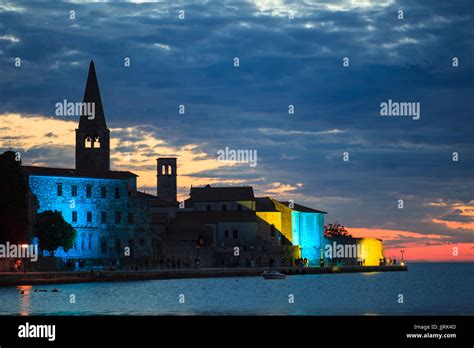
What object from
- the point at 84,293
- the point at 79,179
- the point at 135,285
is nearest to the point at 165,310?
the point at 84,293

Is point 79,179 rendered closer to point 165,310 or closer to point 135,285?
→ point 135,285

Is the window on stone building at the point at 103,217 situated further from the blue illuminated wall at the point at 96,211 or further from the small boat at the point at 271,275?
the small boat at the point at 271,275

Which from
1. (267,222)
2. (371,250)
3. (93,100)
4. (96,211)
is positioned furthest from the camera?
(371,250)

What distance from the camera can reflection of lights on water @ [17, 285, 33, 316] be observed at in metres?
50.8

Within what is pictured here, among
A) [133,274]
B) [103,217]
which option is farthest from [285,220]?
[133,274]

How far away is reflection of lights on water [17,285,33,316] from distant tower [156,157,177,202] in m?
58.0

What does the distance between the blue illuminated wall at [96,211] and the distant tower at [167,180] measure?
30196mm

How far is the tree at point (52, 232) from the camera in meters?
86.8

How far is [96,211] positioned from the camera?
96125 millimetres

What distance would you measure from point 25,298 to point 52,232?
26534 millimetres

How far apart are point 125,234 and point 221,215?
824 inches

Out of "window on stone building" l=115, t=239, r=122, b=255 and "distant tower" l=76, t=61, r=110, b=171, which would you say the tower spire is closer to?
"distant tower" l=76, t=61, r=110, b=171
